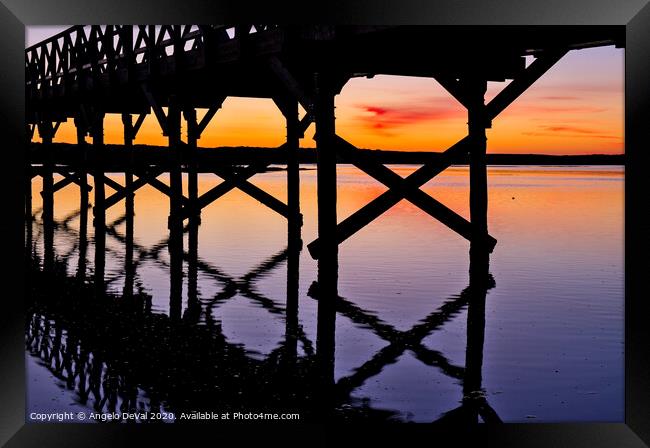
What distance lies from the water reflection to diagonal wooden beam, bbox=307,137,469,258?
0.30 metres

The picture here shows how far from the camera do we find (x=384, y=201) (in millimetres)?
12266

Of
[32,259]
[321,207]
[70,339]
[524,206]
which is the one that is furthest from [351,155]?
A: [524,206]

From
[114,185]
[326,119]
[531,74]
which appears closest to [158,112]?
[326,119]

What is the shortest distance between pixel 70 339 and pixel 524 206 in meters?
27.8

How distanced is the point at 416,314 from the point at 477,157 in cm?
368

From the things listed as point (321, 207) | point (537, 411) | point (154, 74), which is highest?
point (154, 74)

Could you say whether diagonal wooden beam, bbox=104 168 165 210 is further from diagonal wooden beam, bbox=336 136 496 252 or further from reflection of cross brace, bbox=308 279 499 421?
reflection of cross brace, bbox=308 279 499 421

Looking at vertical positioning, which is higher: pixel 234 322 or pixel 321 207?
pixel 321 207

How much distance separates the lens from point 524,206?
115ft

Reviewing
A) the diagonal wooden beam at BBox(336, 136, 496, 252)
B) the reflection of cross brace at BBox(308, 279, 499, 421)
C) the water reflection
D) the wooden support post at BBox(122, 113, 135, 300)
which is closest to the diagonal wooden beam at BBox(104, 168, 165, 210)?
the wooden support post at BBox(122, 113, 135, 300)

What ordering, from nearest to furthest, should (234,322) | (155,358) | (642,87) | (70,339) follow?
(642,87)
(155,358)
(70,339)
(234,322)
